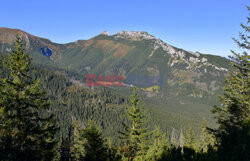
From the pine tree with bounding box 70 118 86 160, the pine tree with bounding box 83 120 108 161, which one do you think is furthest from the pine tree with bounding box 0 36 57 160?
the pine tree with bounding box 70 118 86 160

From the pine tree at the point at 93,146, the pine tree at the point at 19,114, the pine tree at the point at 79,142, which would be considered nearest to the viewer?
the pine tree at the point at 19,114

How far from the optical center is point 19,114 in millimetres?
15812

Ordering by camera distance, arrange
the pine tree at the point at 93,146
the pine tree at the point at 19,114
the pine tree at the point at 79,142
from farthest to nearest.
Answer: the pine tree at the point at 79,142
the pine tree at the point at 93,146
the pine tree at the point at 19,114

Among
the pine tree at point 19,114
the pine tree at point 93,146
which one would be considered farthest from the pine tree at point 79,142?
the pine tree at point 19,114

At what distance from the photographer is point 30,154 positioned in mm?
15773

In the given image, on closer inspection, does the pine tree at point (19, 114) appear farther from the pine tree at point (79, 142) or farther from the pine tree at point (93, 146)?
the pine tree at point (79, 142)

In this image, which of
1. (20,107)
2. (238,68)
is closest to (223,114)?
(238,68)

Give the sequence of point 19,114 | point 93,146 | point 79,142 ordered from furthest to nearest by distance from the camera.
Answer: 1. point 79,142
2. point 93,146
3. point 19,114

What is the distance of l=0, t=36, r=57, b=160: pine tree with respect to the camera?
15.2 metres

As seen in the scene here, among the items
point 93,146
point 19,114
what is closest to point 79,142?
point 93,146

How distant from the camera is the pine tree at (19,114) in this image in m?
15.2

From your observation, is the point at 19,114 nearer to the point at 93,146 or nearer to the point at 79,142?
the point at 93,146

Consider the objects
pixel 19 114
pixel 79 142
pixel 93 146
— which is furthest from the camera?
pixel 79 142

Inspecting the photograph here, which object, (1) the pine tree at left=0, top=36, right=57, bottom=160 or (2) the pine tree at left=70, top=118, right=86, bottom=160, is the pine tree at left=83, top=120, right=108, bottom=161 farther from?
(1) the pine tree at left=0, top=36, right=57, bottom=160
